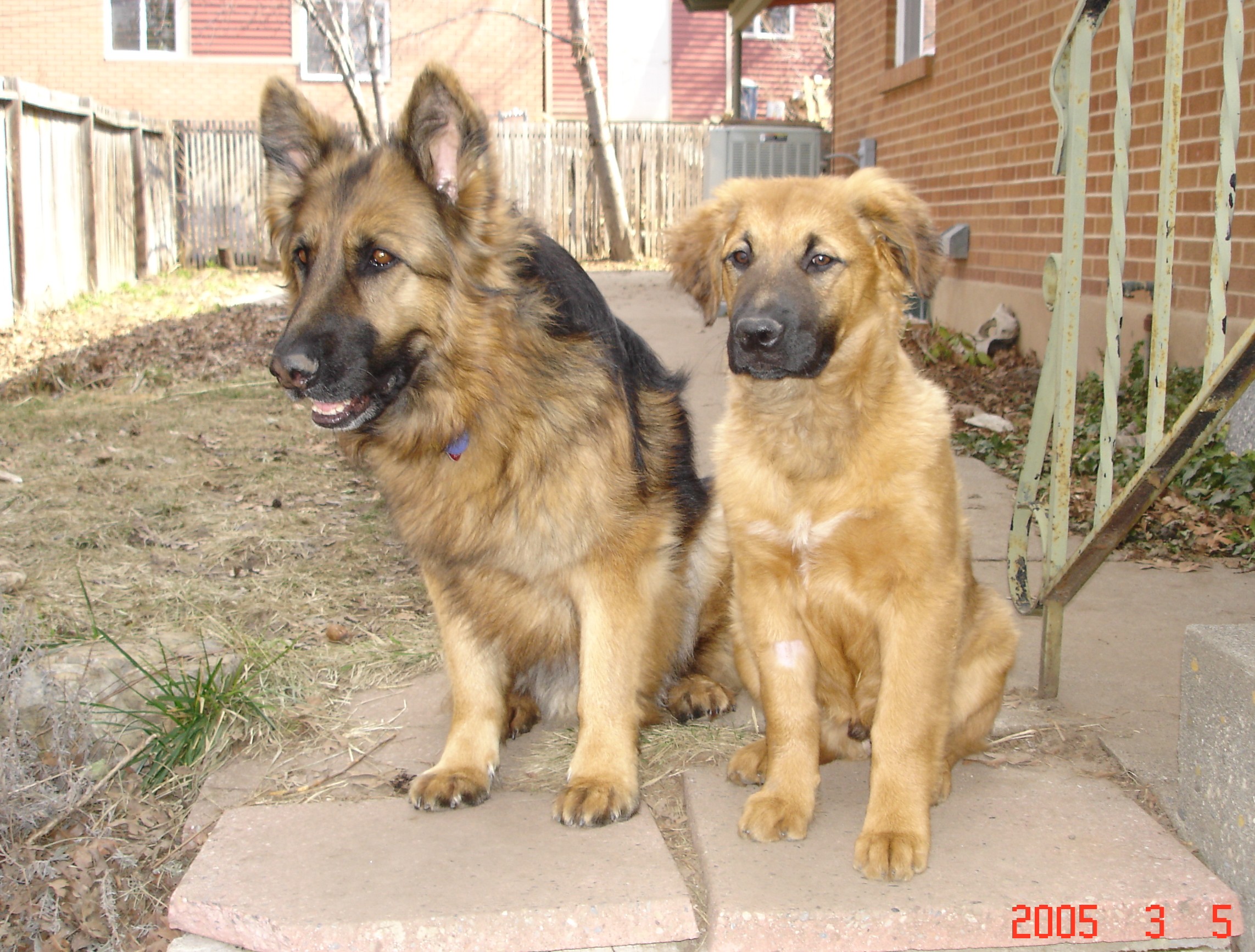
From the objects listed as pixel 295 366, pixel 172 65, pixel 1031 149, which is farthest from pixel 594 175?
pixel 295 366

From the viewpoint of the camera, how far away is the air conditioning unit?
44.2 ft

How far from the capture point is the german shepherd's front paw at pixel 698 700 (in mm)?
3367

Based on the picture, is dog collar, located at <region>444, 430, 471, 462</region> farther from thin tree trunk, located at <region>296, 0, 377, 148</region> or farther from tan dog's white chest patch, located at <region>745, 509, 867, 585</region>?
thin tree trunk, located at <region>296, 0, 377, 148</region>

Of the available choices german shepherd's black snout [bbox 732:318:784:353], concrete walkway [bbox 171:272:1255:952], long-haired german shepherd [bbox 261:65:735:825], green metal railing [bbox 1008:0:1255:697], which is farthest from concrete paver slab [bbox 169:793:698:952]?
green metal railing [bbox 1008:0:1255:697]

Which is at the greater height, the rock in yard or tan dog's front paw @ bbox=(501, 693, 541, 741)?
the rock in yard

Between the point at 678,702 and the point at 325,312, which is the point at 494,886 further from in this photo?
the point at 325,312

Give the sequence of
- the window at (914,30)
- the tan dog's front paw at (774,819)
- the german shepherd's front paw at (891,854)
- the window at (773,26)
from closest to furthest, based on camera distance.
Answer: the german shepherd's front paw at (891,854) < the tan dog's front paw at (774,819) < the window at (914,30) < the window at (773,26)

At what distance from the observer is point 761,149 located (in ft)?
44.5

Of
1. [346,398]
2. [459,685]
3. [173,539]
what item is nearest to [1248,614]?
[459,685]

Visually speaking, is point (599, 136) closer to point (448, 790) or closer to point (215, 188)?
point (215, 188)

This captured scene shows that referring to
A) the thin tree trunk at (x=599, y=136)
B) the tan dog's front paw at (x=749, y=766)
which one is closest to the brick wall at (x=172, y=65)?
the thin tree trunk at (x=599, y=136)

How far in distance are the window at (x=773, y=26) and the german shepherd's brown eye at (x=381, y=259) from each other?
2301 cm

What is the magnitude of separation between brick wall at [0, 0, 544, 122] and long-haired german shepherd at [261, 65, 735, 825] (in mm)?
19672
